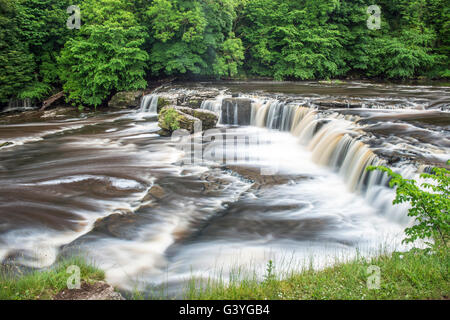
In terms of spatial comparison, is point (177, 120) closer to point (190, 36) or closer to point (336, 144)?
point (336, 144)

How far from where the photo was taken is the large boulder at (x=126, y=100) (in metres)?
19.6

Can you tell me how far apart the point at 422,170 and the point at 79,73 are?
17305 millimetres

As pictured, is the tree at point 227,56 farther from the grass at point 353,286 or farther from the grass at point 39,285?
the grass at point 353,286

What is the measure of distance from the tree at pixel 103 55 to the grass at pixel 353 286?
16.8 m

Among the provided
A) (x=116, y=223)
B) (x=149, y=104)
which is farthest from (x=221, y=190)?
(x=149, y=104)

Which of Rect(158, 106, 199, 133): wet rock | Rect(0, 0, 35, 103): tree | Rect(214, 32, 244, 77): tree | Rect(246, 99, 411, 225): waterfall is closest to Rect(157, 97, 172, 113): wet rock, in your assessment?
Rect(158, 106, 199, 133): wet rock

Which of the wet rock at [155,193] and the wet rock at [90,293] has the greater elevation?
the wet rock at [90,293]

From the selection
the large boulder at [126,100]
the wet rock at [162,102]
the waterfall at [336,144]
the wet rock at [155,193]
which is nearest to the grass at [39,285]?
the wet rock at [155,193]

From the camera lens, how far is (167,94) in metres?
18.2

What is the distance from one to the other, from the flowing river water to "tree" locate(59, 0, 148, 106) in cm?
472

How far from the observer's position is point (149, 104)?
18578 mm

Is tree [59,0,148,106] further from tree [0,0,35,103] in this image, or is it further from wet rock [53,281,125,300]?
wet rock [53,281,125,300]

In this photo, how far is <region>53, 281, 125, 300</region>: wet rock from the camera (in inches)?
141
